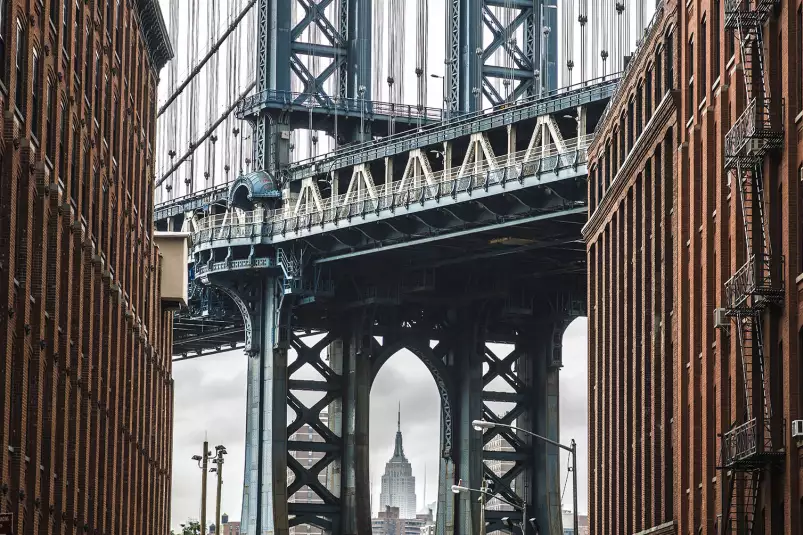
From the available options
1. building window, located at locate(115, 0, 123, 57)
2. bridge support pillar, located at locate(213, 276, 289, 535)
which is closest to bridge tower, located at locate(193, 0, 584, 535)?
bridge support pillar, located at locate(213, 276, 289, 535)

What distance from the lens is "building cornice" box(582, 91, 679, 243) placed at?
62119mm

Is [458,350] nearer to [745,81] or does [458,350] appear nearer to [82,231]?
[82,231]

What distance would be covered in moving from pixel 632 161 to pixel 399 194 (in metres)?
38.2

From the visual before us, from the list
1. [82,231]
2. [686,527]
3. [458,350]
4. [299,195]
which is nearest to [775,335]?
[686,527]

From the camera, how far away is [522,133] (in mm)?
106062

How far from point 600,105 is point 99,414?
4120 centimetres

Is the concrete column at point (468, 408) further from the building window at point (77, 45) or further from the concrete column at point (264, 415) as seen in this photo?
the building window at point (77, 45)

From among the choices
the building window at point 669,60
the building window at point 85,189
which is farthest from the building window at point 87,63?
the building window at point 669,60

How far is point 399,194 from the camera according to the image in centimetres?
10844

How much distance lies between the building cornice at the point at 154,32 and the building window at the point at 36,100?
29.8m

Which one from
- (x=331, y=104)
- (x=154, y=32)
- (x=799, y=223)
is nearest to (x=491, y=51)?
(x=331, y=104)

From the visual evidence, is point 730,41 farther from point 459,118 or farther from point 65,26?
point 459,118

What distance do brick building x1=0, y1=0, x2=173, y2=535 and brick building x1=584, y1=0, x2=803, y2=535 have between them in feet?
54.1

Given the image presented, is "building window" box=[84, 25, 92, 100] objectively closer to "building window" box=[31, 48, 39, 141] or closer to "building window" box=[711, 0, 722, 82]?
"building window" box=[31, 48, 39, 141]
